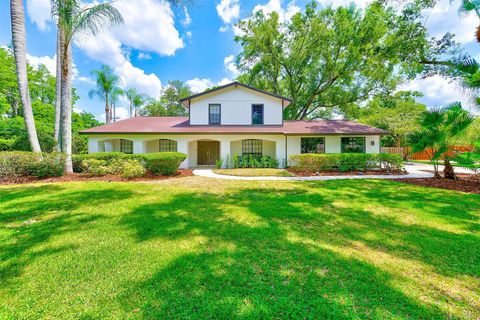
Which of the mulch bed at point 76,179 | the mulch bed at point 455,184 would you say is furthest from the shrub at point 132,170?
the mulch bed at point 455,184

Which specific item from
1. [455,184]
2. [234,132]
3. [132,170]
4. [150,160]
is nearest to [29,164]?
[132,170]

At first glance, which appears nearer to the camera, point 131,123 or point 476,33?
point 476,33

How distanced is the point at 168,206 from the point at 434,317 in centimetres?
557

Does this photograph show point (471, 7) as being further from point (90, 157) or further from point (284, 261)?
point (90, 157)

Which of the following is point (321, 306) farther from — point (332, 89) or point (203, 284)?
point (332, 89)

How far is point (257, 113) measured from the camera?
16188 millimetres

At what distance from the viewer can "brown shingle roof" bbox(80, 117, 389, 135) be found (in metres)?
14.5

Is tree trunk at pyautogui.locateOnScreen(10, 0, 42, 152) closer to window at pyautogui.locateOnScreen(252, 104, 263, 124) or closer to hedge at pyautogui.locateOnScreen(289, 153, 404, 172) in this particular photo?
window at pyautogui.locateOnScreen(252, 104, 263, 124)

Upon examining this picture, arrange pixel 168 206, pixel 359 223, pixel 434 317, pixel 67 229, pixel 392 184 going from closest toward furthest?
pixel 434 317
pixel 67 229
pixel 359 223
pixel 168 206
pixel 392 184

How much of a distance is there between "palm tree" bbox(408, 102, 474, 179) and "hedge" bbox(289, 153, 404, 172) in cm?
269

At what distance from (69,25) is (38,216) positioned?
9.72 meters

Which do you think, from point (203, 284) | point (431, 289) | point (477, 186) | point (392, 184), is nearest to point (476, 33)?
A: point (477, 186)

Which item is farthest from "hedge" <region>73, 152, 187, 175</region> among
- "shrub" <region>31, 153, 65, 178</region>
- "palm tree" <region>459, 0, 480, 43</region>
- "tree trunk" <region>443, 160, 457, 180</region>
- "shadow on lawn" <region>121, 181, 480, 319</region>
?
"palm tree" <region>459, 0, 480, 43</region>

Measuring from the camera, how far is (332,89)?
2223 centimetres
